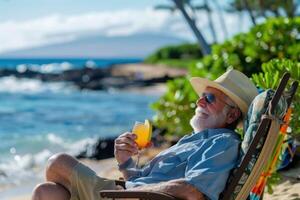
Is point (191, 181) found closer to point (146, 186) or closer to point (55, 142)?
point (146, 186)

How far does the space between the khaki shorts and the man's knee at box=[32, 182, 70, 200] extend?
53 millimetres

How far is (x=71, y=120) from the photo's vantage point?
25.9 metres

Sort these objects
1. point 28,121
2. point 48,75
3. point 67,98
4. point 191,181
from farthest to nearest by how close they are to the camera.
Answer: point 48,75, point 67,98, point 28,121, point 191,181

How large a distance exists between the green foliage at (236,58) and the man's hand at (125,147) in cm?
373

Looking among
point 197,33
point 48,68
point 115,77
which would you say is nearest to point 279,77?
point 197,33

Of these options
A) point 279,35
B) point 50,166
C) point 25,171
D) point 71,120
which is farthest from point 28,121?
point 50,166

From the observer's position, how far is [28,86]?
5481 cm

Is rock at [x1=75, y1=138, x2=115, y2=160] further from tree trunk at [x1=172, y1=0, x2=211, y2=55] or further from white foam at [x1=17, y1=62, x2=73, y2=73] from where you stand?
white foam at [x1=17, y1=62, x2=73, y2=73]

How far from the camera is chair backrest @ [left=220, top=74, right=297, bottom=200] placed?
3.89 metres

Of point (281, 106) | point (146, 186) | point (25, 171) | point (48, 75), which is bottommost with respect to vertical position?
point (48, 75)

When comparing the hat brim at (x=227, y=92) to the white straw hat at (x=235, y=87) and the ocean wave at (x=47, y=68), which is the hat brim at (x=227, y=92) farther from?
the ocean wave at (x=47, y=68)

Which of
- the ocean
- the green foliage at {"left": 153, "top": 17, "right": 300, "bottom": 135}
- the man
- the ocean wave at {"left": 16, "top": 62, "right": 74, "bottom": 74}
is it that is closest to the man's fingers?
the man

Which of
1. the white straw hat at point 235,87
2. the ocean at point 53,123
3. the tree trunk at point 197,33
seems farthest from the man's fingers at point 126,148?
the tree trunk at point 197,33

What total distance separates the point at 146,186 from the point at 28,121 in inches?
855
